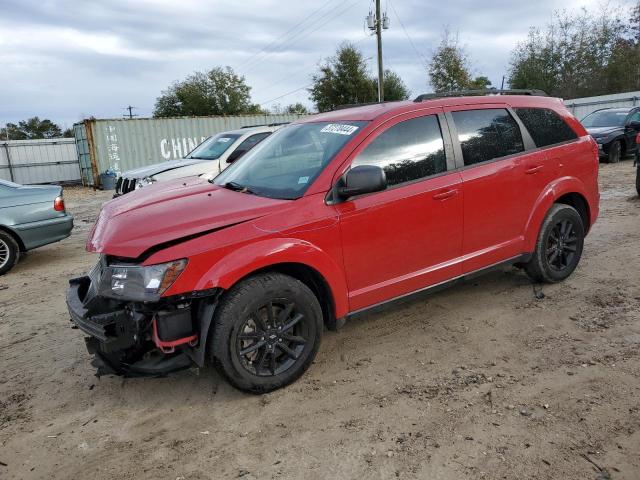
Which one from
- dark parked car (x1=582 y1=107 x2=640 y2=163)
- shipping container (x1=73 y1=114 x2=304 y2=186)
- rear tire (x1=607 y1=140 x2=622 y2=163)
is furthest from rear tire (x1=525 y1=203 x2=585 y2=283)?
shipping container (x1=73 y1=114 x2=304 y2=186)

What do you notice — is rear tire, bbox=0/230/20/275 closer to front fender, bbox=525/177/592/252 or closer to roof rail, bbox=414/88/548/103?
roof rail, bbox=414/88/548/103

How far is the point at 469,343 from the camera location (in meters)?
3.79

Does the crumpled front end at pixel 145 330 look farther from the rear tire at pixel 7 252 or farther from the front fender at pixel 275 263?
the rear tire at pixel 7 252

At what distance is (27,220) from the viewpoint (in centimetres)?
685

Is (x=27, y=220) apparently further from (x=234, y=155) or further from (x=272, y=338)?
(x=272, y=338)

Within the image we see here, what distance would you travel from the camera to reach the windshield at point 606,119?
14664 millimetres

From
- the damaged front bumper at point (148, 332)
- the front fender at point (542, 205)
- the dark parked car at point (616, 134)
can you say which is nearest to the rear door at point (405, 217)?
the front fender at point (542, 205)

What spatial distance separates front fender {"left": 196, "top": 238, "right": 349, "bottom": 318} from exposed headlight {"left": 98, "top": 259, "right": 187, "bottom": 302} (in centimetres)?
16

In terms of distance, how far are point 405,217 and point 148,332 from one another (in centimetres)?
190

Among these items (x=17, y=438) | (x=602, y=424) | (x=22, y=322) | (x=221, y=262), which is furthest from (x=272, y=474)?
(x=22, y=322)

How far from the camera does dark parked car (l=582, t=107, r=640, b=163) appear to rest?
14039 millimetres

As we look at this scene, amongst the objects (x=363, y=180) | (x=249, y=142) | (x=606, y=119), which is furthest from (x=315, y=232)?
(x=606, y=119)

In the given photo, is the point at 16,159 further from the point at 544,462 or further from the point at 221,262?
the point at 544,462

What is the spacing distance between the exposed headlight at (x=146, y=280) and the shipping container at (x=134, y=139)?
18.3 m
